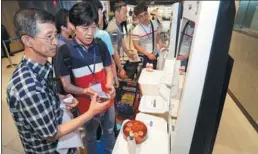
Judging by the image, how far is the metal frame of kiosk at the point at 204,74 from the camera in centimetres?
52

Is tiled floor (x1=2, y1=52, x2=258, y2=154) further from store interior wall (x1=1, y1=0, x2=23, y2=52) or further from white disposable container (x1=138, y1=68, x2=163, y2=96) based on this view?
store interior wall (x1=1, y1=0, x2=23, y2=52)

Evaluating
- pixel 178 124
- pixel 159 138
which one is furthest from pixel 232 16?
pixel 159 138

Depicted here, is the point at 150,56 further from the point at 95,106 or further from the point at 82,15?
the point at 95,106

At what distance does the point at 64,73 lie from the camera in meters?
1.36

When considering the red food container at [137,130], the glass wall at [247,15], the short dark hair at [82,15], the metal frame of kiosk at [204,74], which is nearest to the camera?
the metal frame of kiosk at [204,74]

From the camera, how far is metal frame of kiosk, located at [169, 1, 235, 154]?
20.3 inches

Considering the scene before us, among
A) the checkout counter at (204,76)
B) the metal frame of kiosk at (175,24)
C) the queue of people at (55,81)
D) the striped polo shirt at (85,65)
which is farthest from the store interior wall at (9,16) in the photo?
the checkout counter at (204,76)

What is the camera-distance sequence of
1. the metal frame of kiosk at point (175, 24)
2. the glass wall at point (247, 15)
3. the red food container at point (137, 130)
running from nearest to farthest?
the red food container at point (137, 130), the metal frame of kiosk at point (175, 24), the glass wall at point (247, 15)

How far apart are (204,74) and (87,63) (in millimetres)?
1001

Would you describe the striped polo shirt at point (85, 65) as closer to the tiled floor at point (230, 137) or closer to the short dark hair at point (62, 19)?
the short dark hair at point (62, 19)

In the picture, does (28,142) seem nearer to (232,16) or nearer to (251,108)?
(232,16)

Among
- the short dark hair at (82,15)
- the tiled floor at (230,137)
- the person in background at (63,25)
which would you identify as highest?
the short dark hair at (82,15)

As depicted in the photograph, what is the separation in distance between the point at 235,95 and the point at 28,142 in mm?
3147

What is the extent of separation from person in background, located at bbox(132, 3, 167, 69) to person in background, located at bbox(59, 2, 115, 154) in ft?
3.66
